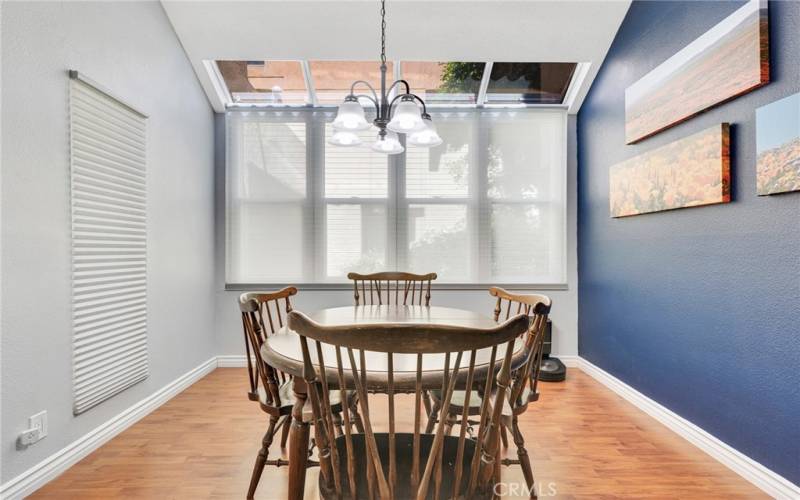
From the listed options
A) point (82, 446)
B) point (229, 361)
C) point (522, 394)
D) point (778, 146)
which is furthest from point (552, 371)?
point (82, 446)

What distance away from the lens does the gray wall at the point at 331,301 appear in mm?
3531

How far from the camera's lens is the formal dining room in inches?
62.2

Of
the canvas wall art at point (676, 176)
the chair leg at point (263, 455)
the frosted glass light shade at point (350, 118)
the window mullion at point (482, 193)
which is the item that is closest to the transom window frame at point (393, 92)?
→ the window mullion at point (482, 193)

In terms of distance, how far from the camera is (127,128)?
2361mm

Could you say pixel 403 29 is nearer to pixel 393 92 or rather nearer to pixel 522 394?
pixel 393 92

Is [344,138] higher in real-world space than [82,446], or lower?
higher

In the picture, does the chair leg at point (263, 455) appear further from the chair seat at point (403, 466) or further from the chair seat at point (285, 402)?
the chair seat at point (403, 466)

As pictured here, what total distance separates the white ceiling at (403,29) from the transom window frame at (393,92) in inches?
3.2

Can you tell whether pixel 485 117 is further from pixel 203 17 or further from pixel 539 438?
pixel 539 438

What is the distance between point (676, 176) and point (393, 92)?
2289mm

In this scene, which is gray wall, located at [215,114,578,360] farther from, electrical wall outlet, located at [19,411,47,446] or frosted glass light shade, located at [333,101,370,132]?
frosted glass light shade, located at [333,101,370,132]

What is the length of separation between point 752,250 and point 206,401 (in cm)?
327

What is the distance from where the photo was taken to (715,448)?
200cm

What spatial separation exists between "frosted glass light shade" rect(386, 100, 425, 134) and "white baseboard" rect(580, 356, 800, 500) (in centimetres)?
217
